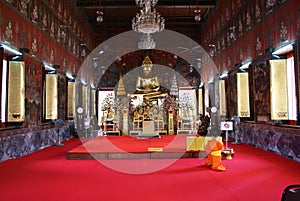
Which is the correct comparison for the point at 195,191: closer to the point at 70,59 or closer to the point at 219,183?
the point at 219,183

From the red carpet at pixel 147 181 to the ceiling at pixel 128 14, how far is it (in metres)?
8.60

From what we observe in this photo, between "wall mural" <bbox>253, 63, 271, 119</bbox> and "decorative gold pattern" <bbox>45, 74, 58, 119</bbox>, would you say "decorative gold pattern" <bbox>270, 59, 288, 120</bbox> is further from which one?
"decorative gold pattern" <bbox>45, 74, 58, 119</bbox>

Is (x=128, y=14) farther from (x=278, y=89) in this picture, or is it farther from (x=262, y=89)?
(x=278, y=89)

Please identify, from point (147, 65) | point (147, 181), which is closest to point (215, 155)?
point (147, 181)

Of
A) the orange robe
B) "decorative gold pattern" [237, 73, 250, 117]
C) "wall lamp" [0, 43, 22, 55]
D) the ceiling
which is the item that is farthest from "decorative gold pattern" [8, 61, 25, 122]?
"decorative gold pattern" [237, 73, 250, 117]

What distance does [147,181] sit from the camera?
4.78 metres

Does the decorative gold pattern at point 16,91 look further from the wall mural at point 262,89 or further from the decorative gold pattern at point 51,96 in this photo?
the wall mural at point 262,89

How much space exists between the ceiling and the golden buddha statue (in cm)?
279

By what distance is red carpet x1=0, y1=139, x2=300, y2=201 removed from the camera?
13.0 ft

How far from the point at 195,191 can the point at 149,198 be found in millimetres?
757

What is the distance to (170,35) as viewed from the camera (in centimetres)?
1866

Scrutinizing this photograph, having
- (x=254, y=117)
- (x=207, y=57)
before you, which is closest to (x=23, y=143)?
(x=254, y=117)

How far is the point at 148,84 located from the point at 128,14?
4.56 metres

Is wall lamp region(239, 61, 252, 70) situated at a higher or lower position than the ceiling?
lower
